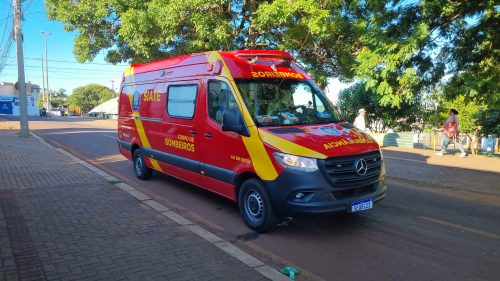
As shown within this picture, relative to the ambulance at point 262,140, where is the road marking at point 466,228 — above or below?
below

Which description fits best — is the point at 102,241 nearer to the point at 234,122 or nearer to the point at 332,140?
the point at 234,122

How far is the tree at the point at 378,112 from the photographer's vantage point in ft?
68.3

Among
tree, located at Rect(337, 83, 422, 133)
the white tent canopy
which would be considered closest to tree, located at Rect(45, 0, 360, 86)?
tree, located at Rect(337, 83, 422, 133)

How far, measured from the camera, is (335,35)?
1347 centimetres

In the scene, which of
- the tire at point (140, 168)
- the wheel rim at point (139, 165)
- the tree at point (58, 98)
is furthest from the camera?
the tree at point (58, 98)

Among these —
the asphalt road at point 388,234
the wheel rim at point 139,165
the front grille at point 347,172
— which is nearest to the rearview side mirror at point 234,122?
the front grille at point 347,172

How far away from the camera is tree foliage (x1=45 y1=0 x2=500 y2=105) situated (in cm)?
738

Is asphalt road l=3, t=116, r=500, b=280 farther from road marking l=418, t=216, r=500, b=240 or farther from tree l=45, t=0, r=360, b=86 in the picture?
tree l=45, t=0, r=360, b=86

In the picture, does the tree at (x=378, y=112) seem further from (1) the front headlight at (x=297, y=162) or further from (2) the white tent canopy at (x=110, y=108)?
(2) the white tent canopy at (x=110, y=108)

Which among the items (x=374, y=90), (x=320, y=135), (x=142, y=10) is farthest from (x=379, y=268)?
(x=142, y=10)

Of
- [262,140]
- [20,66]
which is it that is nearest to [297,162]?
[262,140]

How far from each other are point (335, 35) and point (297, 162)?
9.74 metres

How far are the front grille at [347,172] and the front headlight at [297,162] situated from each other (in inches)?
5.3

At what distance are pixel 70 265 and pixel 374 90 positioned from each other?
6.31m
